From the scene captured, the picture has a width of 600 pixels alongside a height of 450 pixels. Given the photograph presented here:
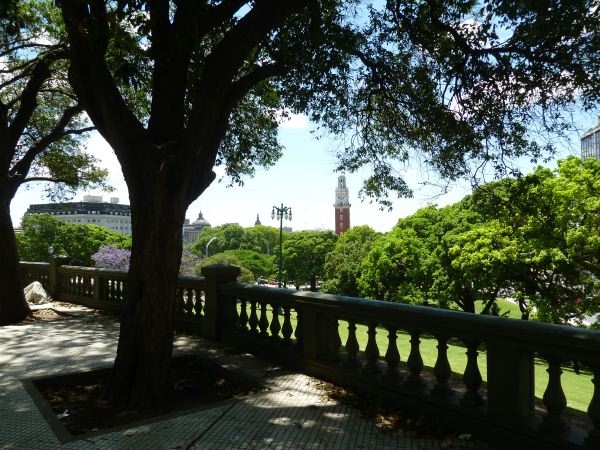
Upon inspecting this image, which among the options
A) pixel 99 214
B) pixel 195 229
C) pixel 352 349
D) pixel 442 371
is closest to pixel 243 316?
pixel 352 349

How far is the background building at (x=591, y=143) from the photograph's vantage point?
6.60 meters

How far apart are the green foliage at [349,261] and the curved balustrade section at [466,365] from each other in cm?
4117

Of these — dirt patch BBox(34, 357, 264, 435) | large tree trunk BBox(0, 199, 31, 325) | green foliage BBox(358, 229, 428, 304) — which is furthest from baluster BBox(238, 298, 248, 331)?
green foliage BBox(358, 229, 428, 304)

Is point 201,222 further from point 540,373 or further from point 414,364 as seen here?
point 414,364

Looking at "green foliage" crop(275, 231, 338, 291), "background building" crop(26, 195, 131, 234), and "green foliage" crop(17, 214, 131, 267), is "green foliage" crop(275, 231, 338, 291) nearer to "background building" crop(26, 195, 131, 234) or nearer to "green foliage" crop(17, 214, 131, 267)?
"green foliage" crop(17, 214, 131, 267)

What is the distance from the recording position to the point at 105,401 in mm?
5254

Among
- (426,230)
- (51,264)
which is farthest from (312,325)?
(426,230)

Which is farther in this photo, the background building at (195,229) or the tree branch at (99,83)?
the background building at (195,229)

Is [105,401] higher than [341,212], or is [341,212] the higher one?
[341,212]

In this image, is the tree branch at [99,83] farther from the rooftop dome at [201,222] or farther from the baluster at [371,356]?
the rooftop dome at [201,222]

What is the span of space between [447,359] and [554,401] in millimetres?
948

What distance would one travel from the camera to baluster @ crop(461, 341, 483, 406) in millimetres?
4125

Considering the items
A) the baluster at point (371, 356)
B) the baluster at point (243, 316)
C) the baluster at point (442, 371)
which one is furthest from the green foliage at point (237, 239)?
the baluster at point (442, 371)

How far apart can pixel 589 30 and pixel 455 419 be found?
486 centimetres
